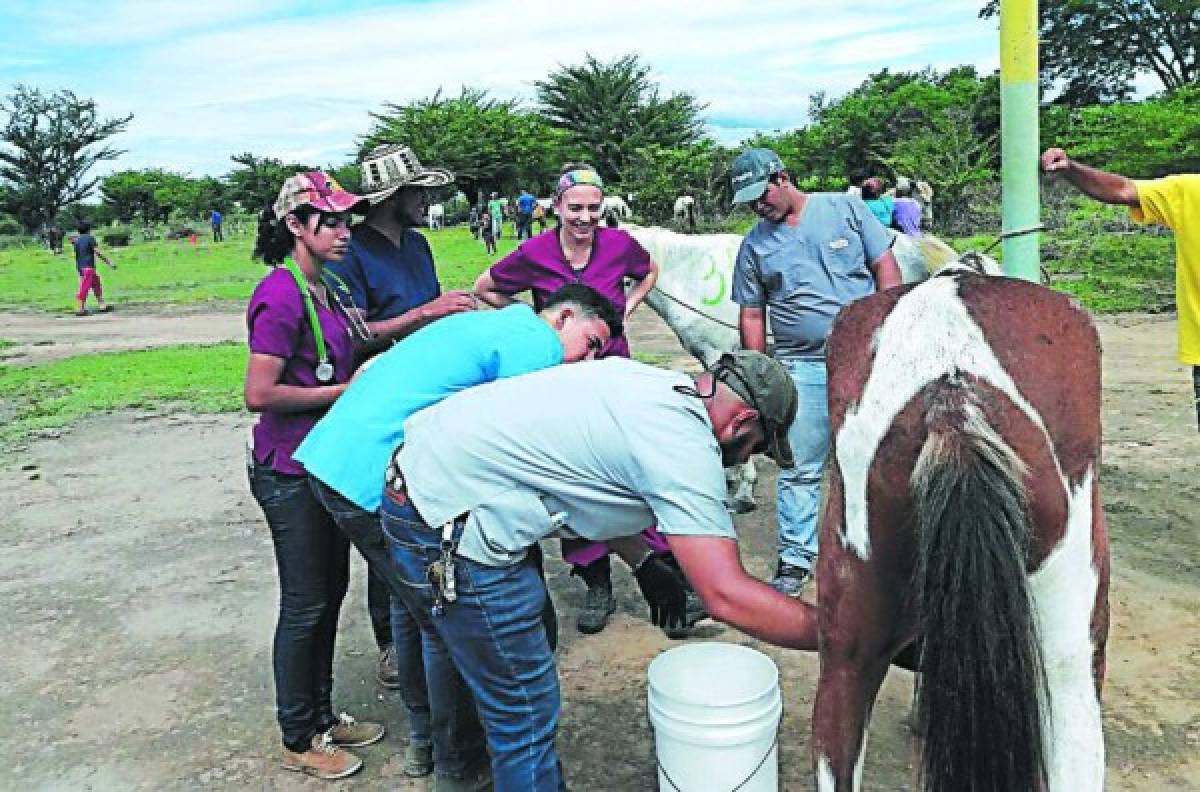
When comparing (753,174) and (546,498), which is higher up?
(753,174)

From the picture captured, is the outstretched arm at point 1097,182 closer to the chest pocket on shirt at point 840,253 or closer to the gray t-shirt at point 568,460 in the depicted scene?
the chest pocket on shirt at point 840,253

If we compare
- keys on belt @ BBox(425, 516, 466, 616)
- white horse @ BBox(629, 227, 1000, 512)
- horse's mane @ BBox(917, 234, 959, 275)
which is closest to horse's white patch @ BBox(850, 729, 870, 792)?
keys on belt @ BBox(425, 516, 466, 616)

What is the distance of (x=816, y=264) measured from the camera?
395cm

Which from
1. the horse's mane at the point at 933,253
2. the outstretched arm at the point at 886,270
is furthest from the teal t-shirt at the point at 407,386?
the horse's mane at the point at 933,253

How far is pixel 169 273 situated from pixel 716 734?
2519 centimetres

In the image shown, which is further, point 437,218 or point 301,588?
point 437,218

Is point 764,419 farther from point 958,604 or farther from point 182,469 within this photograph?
point 182,469

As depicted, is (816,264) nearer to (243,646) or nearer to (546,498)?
(546,498)

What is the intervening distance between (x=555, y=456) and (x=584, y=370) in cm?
22

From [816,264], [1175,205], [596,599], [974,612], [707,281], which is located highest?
[1175,205]

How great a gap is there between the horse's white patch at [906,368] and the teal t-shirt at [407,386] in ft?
2.75

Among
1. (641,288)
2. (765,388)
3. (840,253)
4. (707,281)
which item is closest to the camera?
(765,388)

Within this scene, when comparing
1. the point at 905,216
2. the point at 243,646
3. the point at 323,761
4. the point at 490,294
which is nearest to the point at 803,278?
the point at 490,294

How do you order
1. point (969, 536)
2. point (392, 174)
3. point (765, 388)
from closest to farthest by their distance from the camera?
point (969, 536) < point (765, 388) < point (392, 174)
